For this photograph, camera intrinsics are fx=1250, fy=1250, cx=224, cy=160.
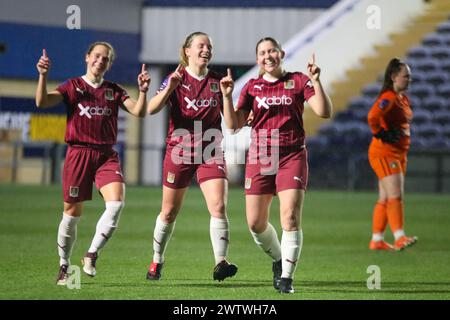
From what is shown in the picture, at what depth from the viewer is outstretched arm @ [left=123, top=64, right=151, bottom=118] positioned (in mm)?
9578

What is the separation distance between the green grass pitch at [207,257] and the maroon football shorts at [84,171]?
750 mm

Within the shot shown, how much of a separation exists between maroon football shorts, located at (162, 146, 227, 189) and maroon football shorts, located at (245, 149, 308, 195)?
0.95ft

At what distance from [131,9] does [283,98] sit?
26945 millimetres

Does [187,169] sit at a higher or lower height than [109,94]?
lower

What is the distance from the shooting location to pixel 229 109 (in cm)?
968

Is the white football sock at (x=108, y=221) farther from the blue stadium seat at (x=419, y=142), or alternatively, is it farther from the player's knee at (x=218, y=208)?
the blue stadium seat at (x=419, y=142)

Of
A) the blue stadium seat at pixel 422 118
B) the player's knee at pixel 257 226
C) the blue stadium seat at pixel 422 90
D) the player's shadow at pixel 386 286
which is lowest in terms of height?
the player's shadow at pixel 386 286

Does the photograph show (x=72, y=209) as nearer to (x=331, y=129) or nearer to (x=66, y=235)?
(x=66, y=235)

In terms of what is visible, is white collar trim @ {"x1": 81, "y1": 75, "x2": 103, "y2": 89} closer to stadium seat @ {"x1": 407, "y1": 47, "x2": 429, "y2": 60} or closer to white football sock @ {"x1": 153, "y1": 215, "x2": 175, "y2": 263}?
white football sock @ {"x1": 153, "y1": 215, "x2": 175, "y2": 263}

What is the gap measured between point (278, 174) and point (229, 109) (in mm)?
631

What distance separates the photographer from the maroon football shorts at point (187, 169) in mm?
10148

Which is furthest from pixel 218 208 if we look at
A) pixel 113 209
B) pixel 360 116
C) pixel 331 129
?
pixel 360 116

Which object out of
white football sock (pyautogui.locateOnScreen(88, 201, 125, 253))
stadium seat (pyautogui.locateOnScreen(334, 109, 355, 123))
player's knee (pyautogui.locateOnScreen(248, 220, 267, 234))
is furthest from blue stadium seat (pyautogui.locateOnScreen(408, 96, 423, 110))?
white football sock (pyautogui.locateOnScreen(88, 201, 125, 253))

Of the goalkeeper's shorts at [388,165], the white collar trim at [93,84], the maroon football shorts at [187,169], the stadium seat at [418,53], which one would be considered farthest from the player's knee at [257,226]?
the stadium seat at [418,53]
